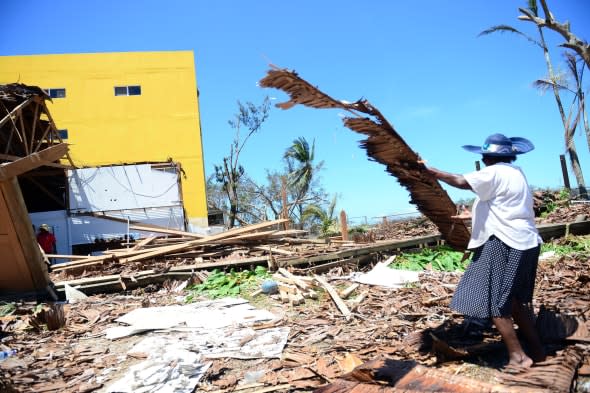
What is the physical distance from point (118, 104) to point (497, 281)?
26.1 m

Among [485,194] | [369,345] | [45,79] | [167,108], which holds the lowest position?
[369,345]

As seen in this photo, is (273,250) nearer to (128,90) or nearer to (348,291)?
(348,291)

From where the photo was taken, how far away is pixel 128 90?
25.1 metres

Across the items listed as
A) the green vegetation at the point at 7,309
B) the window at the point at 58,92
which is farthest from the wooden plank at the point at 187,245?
the window at the point at 58,92

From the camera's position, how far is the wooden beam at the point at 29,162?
6.57 m

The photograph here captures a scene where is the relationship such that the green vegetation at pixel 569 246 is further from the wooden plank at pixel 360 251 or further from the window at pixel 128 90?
the window at pixel 128 90

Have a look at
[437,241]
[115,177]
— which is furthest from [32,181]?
[437,241]

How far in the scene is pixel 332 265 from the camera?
8.97m

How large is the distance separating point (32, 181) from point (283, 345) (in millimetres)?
15749

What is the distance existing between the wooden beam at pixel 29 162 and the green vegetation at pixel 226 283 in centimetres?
355

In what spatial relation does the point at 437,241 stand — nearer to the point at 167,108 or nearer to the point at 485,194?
the point at 485,194

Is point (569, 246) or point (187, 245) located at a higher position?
point (187, 245)

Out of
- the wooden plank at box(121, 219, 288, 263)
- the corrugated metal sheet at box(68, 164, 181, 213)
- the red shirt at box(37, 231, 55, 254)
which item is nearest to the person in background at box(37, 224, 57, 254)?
the red shirt at box(37, 231, 55, 254)

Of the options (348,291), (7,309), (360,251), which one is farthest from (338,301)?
(7,309)
